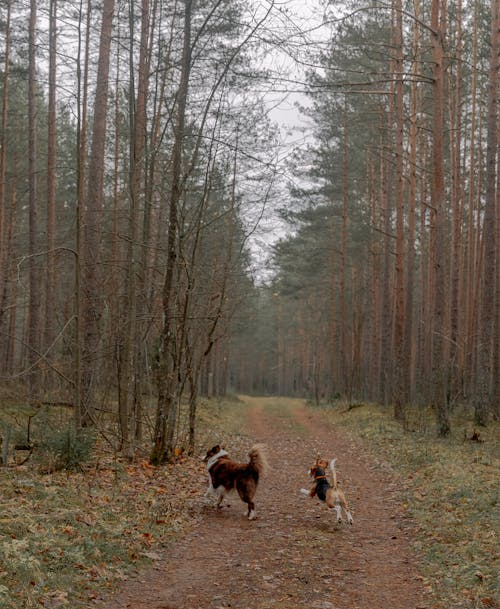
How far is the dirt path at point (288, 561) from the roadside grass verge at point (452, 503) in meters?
0.27

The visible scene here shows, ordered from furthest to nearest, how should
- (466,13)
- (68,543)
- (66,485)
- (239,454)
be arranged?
(466,13) → (239,454) → (66,485) → (68,543)

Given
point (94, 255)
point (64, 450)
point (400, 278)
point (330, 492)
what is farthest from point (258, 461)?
point (400, 278)

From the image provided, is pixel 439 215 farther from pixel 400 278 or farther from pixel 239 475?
pixel 239 475

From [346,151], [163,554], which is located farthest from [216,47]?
[346,151]

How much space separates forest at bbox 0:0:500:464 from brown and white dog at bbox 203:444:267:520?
258 centimetres

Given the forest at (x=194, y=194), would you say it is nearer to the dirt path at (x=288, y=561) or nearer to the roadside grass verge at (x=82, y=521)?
the roadside grass verge at (x=82, y=521)

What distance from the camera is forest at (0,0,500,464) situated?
422 inches

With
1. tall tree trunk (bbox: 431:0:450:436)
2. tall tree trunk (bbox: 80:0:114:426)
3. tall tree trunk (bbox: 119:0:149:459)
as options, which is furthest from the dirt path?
tall tree trunk (bbox: 431:0:450:436)

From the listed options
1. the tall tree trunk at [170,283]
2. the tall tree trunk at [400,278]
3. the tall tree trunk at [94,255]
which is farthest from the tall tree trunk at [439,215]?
the tall tree trunk at [94,255]

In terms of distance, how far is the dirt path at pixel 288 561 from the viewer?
5152mm

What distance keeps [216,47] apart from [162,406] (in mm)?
7084

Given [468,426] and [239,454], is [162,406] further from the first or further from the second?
[468,426]

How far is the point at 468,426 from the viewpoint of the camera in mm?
16625

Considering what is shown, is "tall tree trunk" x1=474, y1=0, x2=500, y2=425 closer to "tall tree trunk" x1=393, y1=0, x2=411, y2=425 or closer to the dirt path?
"tall tree trunk" x1=393, y1=0, x2=411, y2=425
